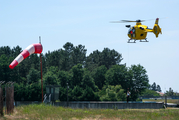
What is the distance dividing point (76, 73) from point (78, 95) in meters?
16.2

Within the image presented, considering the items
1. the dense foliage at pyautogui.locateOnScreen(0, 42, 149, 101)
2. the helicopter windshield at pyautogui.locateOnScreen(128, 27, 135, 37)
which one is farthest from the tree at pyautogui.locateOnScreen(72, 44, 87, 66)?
the helicopter windshield at pyautogui.locateOnScreen(128, 27, 135, 37)

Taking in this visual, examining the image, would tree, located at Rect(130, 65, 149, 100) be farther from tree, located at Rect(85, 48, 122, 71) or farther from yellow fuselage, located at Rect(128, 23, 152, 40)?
yellow fuselage, located at Rect(128, 23, 152, 40)

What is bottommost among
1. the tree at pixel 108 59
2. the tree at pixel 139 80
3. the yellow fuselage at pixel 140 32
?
the tree at pixel 139 80

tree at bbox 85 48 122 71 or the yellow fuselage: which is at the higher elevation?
tree at bbox 85 48 122 71

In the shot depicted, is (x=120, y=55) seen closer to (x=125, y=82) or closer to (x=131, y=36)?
(x=125, y=82)

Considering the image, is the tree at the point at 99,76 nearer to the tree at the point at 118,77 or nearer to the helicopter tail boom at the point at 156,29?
the tree at the point at 118,77

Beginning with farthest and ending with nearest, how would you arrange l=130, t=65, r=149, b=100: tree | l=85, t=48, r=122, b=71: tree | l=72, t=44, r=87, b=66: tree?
l=85, t=48, r=122, b=71: tree < l=72, t=44, r=87, b=66: tree < l=130, t=65, r=149, b=100: tree

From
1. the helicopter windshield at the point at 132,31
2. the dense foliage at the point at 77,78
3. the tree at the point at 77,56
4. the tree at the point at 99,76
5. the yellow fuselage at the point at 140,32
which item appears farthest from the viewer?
the tree at the point at 77,56

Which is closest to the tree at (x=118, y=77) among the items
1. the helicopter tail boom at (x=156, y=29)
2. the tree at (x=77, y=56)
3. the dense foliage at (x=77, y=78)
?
the dense foliage at (x=77, y=78)

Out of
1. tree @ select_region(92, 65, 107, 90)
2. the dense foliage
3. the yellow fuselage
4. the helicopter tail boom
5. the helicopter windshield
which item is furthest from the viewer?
tree @ select_region(92, 65, 107, 90)

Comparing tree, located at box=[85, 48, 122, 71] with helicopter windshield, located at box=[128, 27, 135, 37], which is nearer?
helicopter windshield, located at box=[128, 27, 135, 37]

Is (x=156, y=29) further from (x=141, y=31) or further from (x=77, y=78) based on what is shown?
(x=77, y=78)

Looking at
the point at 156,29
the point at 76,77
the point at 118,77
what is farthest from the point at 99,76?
the point at 156,29

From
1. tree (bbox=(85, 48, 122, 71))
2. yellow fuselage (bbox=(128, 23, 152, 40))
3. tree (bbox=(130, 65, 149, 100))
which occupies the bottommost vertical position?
tree (bbox=(130, 65, 149, 100))
